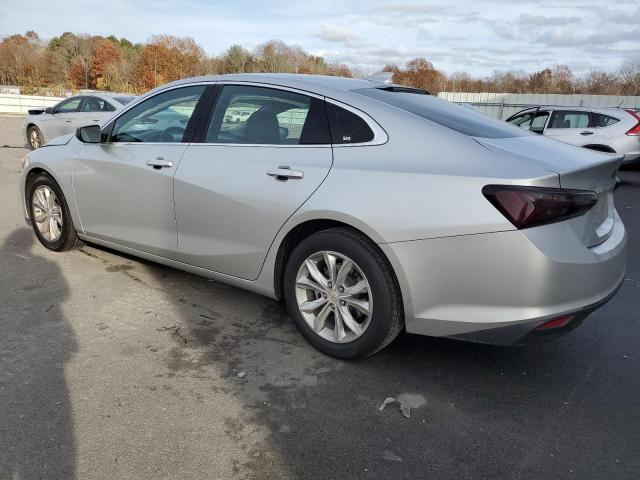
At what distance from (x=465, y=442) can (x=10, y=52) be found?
240 ft

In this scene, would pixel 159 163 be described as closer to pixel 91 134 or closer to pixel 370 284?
pixel 91 134

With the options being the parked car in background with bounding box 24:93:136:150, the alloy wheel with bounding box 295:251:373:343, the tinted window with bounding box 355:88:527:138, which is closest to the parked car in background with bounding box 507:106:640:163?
the tinted window with bounding box 355:88:527:138

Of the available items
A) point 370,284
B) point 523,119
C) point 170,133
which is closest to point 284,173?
point 370,284

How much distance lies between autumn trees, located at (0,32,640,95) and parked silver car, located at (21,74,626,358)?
50.2 m

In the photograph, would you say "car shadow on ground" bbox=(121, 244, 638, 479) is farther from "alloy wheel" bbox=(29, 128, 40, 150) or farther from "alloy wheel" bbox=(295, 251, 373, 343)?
"alloy wheel" bbox=(29, 128, 40, 150)

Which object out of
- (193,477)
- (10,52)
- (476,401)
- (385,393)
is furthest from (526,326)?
(10,52)

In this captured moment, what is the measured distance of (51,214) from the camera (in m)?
5.08

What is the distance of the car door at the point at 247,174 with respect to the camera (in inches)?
129

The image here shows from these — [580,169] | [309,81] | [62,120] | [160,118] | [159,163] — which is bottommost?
[62,120]

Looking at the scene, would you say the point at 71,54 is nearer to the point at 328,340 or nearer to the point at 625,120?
the point at 625,120

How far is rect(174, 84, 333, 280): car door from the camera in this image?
10.7 feet

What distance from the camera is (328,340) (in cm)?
327

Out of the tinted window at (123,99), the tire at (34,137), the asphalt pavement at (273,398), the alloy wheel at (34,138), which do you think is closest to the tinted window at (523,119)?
the tinted window at (123,99)

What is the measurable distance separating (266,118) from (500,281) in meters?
1.88
